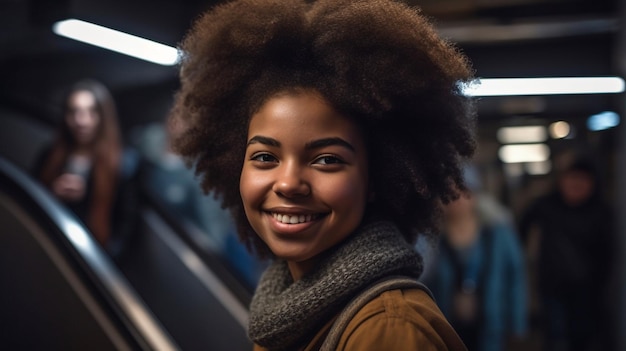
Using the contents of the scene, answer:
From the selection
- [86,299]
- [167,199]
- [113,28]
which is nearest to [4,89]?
[113,28]

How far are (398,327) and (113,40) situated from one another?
6319mm

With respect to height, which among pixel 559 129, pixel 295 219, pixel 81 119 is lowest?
pixel 559 129

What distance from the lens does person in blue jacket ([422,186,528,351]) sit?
409 centimetres

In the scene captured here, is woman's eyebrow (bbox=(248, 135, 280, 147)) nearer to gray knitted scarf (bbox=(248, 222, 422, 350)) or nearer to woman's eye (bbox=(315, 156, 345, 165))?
woman's eye (bbox=(315, 156, 345, 165))

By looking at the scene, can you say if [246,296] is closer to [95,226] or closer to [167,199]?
[95,226]

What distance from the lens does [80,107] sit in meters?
4.26

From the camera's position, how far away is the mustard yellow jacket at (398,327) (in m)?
1.25

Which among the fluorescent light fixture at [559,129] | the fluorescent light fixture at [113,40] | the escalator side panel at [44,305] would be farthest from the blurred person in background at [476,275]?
the fluorescent light fixture at [113,40]

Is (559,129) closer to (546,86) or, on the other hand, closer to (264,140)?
(546,86)

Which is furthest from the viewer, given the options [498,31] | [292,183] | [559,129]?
[559,129]

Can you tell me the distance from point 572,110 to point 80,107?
4482 mm

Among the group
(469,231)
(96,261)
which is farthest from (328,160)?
(469,231)

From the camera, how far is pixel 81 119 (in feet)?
14.0

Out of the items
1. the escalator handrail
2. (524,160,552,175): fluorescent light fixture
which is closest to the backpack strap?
the escalator handrail
